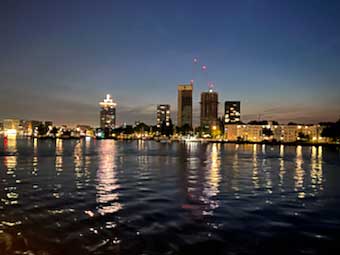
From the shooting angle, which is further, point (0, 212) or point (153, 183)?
point (153, 183)

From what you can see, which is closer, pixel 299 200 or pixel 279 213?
pixel 279 213

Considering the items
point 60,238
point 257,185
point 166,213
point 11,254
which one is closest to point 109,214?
point 166,213

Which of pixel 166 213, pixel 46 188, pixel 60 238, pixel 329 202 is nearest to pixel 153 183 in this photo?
pixel 46 188

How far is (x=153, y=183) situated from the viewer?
28.5 meters

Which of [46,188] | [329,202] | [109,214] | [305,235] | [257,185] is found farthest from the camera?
[257,185]

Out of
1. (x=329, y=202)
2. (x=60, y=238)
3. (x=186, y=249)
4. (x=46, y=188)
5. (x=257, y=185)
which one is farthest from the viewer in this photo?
(x=257, y=185)

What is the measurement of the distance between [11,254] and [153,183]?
18597mm

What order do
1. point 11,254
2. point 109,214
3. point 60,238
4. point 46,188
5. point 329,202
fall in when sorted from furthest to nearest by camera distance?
point 46,188
point 329,202
point 109,214
point 60,238
point 11,254

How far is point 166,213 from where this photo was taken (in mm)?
16922

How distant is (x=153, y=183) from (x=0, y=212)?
45.6 feet

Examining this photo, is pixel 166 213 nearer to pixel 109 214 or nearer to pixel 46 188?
pixel 109 214

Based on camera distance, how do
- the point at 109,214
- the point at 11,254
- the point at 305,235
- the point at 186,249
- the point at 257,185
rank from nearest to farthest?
the point at 11,254 < the point at 186,249 < the point at 305,235 < the point at 109,214 < the point at 257,185

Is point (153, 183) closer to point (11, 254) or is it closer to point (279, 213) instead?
point (279, 213)

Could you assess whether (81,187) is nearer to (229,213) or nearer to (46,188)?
(46,188)
